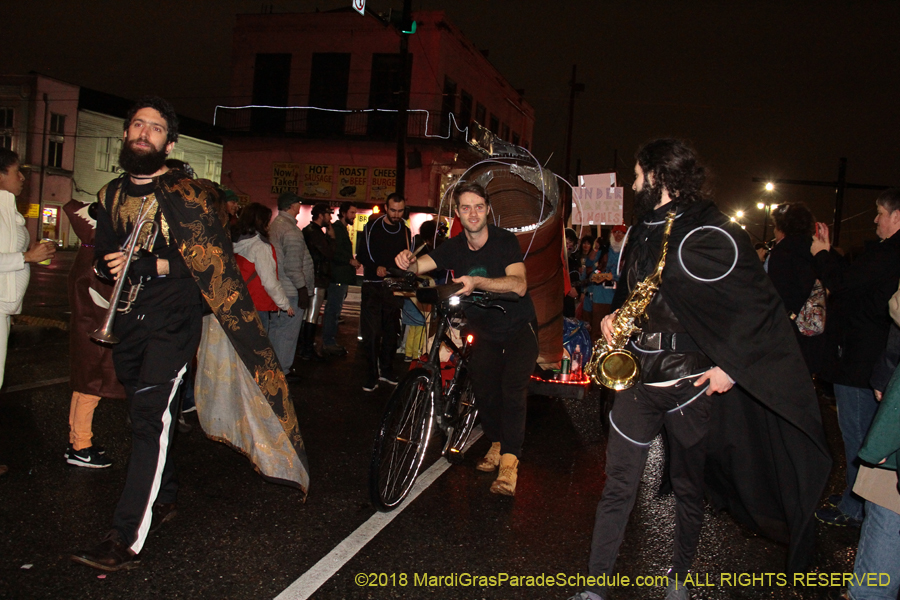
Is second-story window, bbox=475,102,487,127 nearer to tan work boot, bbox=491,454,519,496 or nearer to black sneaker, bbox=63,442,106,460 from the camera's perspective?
tan work boot, bbox=491,454,519,496

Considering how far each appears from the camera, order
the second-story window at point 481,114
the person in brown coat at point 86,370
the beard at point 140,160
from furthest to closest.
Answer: the second-story window at point 481,114
the person in brown coat at point 86,370
the beard at point 140,160

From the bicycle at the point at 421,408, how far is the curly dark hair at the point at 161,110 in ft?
4.90

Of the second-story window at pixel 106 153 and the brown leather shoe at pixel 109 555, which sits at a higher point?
the second-story window at pixel 106 153

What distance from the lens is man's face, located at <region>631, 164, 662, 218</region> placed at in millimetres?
2951

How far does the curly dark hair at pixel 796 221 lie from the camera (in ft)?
17.1

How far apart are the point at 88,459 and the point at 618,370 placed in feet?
11.7

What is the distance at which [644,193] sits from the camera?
2.98m

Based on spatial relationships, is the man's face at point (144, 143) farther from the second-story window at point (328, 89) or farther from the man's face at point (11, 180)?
the second-story window at point (328, 89)

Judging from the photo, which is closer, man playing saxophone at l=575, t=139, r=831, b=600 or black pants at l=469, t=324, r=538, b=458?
man playing saxophone at l=575, t=139, r=831, b=600

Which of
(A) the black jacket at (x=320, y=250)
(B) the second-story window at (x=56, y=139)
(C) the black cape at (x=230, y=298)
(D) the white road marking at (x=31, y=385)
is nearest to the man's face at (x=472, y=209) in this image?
(C) the black cape at (x=230, y=298)

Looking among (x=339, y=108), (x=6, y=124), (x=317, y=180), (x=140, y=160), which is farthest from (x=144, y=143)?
(x=6, y=124)

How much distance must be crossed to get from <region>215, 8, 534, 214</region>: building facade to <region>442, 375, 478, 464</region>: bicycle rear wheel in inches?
890

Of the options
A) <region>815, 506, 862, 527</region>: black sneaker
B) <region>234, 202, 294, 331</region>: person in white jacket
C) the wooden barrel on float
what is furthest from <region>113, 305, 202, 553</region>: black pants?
<region>815, 506, 862, 527</region>: black sneaker

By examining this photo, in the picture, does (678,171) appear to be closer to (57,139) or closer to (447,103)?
(447,103)
